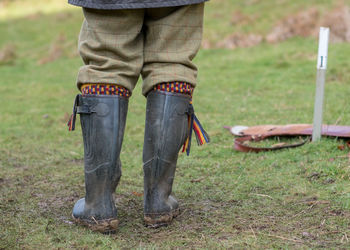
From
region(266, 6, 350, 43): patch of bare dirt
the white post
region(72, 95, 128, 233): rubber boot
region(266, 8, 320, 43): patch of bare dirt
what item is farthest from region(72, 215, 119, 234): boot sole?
region(266, 8, 320, 43): patch of bare dirt

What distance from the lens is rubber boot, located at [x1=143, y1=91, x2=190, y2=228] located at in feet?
7.11

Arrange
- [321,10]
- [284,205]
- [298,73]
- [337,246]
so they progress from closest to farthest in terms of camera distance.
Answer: [337,246], [284,205], [298,73], [321,10]

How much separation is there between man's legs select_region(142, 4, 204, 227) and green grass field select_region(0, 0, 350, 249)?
17cm

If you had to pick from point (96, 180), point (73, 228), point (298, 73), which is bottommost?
point (73, 228)

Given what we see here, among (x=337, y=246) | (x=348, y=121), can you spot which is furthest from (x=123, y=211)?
(x=348, y=121)

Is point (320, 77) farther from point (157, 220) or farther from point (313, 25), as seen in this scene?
point (313, 25)

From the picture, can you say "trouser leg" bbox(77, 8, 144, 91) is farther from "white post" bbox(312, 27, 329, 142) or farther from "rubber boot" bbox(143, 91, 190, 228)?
"white post" bbox(312, 27, 329, 142)

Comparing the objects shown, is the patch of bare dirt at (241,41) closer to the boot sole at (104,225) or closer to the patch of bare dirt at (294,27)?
the patch of bare dirt at (294,27)

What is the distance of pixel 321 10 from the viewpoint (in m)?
9.91

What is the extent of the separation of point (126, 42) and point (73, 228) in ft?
2.68

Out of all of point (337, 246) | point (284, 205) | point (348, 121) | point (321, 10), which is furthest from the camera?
point (321, 10)

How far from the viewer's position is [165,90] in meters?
2.16

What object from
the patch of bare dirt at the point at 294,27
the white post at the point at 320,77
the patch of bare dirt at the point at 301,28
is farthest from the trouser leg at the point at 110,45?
the patch of bare dirt at the point at 294,27

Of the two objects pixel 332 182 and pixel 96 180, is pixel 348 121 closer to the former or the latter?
pixel 332 182
